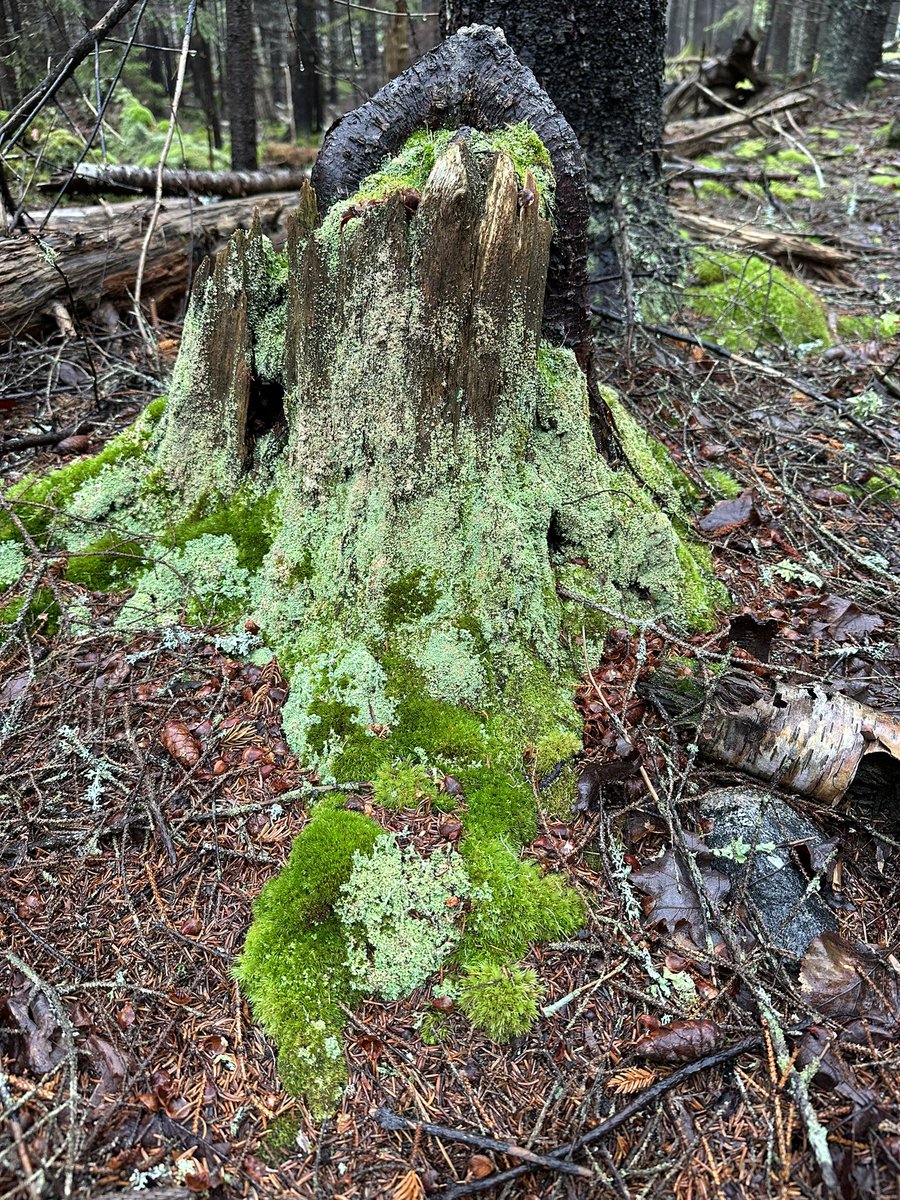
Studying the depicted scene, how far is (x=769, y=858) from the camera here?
9.00ft

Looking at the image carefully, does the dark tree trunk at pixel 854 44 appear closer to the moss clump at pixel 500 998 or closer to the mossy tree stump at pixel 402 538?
the mossy tree stump at pixel 402 538

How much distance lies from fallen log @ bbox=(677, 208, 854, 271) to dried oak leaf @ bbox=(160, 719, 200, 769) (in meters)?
6.85

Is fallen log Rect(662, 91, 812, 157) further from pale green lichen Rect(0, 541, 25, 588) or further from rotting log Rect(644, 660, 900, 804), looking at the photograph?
pale green lichen Rect(0, 541, 25, 588)

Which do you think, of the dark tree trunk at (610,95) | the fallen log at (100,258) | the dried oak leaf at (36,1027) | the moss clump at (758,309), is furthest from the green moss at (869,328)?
the dried oak leaf at (36,1027)

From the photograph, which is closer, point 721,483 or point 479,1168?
point 479,1168

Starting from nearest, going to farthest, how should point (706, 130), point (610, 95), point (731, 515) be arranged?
point (731, 515), point (610, 95), point (706, 130)

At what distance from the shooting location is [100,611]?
3551 mm

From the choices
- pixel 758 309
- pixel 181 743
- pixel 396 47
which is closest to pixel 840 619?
pixel 181 743

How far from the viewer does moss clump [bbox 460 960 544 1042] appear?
2.38 m

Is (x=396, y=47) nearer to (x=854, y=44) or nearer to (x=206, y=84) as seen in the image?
(x=206, y=84)

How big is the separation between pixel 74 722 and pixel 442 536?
1.75 metres

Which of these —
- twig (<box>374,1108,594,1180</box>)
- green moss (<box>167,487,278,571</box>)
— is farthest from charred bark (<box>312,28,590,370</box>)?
twig (<box>374,1108,594,1180</box>)

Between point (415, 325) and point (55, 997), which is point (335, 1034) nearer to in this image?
point (55, 997)

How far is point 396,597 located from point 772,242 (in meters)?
6.52
